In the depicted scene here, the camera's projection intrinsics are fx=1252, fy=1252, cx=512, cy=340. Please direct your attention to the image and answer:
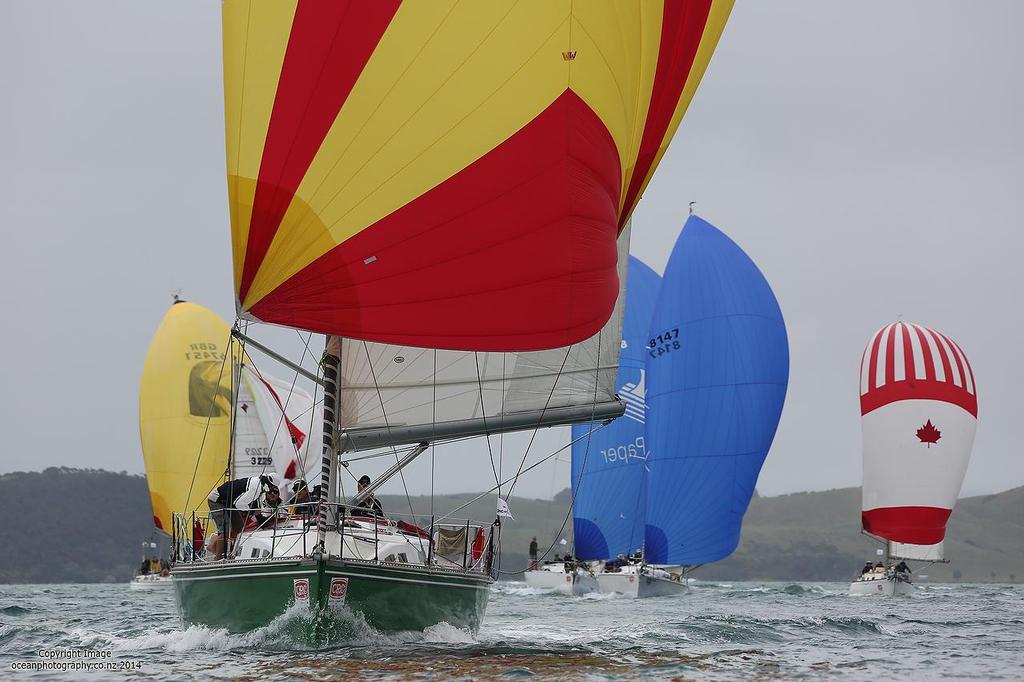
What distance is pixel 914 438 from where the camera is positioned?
39625mm

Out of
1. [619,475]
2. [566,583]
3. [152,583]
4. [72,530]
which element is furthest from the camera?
[72,530]

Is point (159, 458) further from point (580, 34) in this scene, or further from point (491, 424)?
point (580, 34)

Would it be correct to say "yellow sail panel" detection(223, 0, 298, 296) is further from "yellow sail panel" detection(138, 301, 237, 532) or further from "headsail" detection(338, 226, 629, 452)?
"yellow sail panel" detection(138, 301, 237, 532)

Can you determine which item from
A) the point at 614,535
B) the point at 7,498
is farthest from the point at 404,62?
the point at 7,498

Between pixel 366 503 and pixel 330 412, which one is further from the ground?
pixel 330 412

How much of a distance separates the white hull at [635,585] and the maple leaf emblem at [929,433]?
9.52 metres

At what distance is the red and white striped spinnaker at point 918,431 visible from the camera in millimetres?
39500

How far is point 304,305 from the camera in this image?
11852 mm

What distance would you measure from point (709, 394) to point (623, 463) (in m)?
5.77

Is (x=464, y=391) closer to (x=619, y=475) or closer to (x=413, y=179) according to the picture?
(x=413, y=179)

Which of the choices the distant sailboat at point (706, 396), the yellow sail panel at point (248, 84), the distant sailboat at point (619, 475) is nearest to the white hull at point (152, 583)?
the distant sailboat at point (619, 475)

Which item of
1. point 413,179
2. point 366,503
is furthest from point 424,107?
point 366,503

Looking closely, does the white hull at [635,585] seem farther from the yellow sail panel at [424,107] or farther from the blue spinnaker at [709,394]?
the yellow sail panel at [424,107]

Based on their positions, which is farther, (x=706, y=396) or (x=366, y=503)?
(x=706, y=396)
